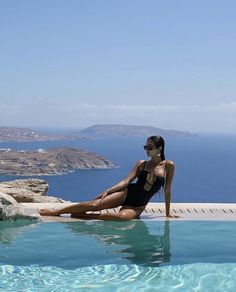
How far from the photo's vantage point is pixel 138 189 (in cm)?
816

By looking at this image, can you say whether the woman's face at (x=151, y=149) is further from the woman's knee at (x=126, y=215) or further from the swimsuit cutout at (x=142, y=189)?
the woman's knee at (x=126, y=215)

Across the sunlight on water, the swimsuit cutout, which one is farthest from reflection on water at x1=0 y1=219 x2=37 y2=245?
the swimsuit cutout

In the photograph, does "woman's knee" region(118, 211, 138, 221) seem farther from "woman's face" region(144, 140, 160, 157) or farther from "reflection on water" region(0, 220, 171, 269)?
"woman's face" region(144, 140, 160, 157)

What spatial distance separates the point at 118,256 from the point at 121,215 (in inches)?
66.9

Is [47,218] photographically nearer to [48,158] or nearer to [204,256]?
[204,256]

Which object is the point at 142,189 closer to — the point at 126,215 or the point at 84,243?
the point at 126,215

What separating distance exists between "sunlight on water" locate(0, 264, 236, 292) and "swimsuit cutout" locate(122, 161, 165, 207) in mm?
2205

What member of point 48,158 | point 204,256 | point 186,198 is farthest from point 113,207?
point 48,158

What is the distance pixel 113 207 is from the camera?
8336 mm

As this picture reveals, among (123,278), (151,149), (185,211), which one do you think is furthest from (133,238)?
(185,211)

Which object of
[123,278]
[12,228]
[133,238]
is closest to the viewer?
[123,278]

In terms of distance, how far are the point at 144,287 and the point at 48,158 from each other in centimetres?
→ 16547

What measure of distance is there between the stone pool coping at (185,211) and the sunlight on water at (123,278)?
2.32m

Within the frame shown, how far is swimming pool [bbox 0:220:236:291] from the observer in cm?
550
